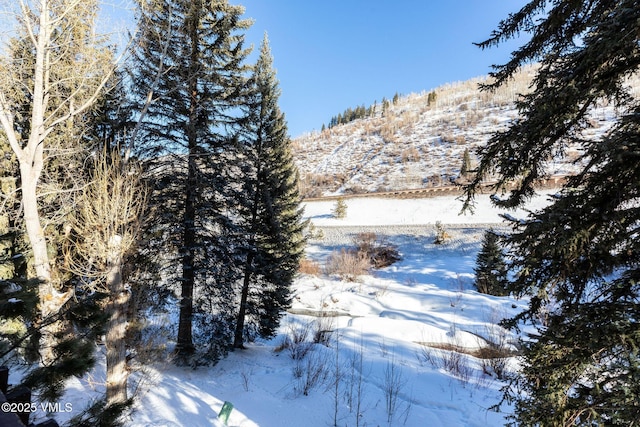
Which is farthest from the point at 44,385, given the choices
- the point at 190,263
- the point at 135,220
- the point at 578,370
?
the point at 190,263

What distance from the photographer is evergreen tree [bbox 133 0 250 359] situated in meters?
7.21

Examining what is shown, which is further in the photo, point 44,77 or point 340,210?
point 340,210

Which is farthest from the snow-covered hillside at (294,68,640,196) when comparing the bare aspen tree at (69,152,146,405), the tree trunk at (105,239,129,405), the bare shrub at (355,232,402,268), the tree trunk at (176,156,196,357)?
the tree trunk at (105,239,129,405)

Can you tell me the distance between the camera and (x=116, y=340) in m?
5.28

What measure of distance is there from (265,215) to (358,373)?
215 inches

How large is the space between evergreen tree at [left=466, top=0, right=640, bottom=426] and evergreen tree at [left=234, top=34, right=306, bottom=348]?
7292mm

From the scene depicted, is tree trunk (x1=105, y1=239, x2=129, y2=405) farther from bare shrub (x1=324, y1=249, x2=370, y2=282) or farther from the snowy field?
bare shrub (x1=324, y1=249, x2=370, y2=282)

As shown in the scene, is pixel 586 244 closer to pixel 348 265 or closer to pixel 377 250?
pixel 348 265

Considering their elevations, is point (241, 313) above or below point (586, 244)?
below

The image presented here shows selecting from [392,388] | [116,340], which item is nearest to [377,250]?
[392,388]

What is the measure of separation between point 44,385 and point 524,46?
5.05 meters

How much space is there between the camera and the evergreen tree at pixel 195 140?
7.21 m

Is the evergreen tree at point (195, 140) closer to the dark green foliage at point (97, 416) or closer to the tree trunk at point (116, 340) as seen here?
the tree trunk at point (116, 340)

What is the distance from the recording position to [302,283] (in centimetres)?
1667
